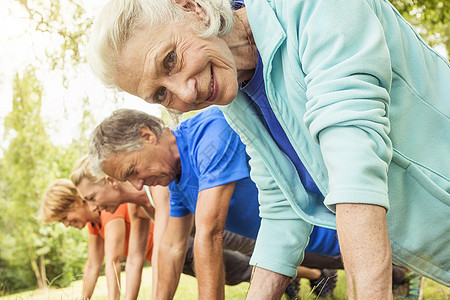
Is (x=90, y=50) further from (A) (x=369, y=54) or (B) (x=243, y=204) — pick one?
(B) (x=243, y=204)

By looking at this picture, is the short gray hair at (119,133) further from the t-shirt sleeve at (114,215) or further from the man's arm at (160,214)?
the t-shirt sleeve at (114,215)

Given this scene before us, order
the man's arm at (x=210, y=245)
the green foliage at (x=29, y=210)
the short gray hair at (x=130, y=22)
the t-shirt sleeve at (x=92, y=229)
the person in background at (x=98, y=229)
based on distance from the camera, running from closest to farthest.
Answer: the short gray hair at (x=130, y=22) → the man's arm at (x=210, y=245) → the person in background at (x=98, y=229) → the t-shirt sleeve at (x=92, y=229) → the green foliage at (x=29, y=210)

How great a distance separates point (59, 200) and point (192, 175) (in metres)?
2.34

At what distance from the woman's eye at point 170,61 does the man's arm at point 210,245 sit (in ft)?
3.99

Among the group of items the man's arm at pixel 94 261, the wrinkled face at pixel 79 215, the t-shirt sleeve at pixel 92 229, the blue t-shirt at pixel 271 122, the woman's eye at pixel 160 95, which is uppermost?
the woman's eye at pixel 160 95

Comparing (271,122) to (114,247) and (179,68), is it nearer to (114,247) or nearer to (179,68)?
(179,68)

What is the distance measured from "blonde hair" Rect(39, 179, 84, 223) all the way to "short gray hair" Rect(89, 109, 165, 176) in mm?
1848

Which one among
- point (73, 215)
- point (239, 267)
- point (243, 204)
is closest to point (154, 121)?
point (243, 204)

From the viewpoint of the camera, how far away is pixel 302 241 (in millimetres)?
1929

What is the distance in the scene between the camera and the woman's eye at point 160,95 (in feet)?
5.30

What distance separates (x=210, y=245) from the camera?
2.62 m

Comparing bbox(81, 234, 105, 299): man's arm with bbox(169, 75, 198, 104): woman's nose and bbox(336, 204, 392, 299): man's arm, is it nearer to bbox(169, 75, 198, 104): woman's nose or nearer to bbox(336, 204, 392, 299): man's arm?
bbox(169, 75, 198, 104): woman's nose

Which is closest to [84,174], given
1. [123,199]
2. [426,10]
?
[123,199]

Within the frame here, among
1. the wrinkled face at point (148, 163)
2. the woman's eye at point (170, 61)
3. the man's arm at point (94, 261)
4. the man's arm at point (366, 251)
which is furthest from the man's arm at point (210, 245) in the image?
the man's arm at point (94, 261)
